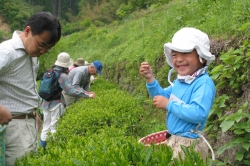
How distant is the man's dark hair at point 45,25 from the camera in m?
2.83

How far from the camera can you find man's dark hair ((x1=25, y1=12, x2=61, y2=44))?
Result: 2.83 meters

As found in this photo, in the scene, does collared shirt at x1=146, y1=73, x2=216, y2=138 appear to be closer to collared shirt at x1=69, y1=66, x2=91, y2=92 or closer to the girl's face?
the girl's face

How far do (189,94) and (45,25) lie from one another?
1436mm

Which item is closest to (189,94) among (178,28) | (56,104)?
(56,104)

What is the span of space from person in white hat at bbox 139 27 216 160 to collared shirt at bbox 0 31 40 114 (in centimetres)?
129

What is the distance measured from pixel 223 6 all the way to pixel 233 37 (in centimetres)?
194

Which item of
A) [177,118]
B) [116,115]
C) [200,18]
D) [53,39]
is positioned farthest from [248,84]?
[200,18]

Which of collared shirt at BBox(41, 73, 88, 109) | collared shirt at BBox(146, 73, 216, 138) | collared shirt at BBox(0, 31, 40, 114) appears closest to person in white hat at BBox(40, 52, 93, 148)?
collared shirt at BBox(41, 73, 88, 109)

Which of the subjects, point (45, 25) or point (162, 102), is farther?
point (45, 25)

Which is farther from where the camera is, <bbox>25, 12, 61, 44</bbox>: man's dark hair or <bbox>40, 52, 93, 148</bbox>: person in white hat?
<bbox>40, 52, 93, 148</bbox>: person in white hat

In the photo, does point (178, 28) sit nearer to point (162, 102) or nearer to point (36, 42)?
point (36, 42)

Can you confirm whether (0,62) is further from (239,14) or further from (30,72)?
(239,14)

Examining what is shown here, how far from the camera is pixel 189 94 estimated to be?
2.54m

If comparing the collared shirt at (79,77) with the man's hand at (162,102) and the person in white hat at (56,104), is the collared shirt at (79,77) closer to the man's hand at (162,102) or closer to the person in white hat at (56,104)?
the person in white hat at (56,104)
